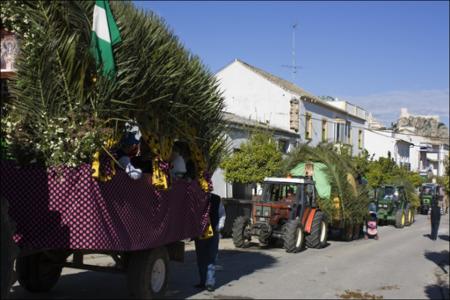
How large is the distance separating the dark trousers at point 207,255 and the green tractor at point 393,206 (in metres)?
20.3

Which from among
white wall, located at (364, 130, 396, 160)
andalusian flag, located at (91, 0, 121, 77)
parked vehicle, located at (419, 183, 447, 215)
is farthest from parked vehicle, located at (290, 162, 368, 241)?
white wall, located at (364, 130, 396, 160)

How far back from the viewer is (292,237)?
15.9 m

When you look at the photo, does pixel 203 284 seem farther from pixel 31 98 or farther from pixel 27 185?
pixel 31 98

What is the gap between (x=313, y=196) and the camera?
1819cm

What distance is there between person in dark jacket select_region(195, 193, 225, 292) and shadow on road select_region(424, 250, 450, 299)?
387 cm

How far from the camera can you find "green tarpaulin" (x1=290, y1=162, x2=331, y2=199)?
2017 centimetres

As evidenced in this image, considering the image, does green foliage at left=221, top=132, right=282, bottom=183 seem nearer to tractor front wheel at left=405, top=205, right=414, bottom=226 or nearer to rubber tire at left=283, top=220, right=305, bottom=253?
rubber tire at left=283, top=220, right=305, bottom=253

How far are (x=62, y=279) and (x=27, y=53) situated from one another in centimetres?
493

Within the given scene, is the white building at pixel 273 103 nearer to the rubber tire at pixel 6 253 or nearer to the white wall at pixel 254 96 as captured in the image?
the white wall at pixel 254 96

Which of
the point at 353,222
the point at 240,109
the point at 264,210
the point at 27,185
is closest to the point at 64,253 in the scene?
the point at 27,185

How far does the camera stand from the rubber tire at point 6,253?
6.02 meters

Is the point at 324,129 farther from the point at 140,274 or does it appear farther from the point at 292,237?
the point at 140,274

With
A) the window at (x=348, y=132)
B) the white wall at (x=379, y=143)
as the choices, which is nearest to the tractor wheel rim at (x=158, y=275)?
the window at (x=348, y=132)

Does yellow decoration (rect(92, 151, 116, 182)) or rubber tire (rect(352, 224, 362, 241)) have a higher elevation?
yellow decoration (rect(92, 151, 116, 182))
